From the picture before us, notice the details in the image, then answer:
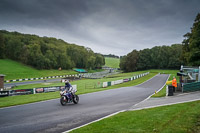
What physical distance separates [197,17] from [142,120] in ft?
140


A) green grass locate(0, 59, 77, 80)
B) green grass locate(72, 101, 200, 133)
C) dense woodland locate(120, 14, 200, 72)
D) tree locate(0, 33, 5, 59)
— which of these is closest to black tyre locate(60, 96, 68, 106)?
green grass locate(72, 101, 200, 133)

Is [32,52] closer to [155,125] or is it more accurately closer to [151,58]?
[151,58]

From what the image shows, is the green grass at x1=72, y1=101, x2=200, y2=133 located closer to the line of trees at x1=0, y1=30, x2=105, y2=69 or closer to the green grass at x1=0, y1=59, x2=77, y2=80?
the green grass at x1=0, y1=59, x2=77, y2=80

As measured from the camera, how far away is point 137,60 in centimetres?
9994

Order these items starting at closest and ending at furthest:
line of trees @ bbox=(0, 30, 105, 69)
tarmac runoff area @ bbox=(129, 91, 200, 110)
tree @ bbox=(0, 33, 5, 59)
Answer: tarmac runoff area @ bbox=(129, 91, 200, 110)
tree @ bbox=(0, 33, 5, 59)
line of trees @ bbox=(0, 30, 105, 69)

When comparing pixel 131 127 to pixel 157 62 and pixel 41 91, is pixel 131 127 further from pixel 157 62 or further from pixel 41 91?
pixel 157 62

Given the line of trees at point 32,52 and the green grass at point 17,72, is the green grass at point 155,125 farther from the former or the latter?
the line of trees at point 32,52

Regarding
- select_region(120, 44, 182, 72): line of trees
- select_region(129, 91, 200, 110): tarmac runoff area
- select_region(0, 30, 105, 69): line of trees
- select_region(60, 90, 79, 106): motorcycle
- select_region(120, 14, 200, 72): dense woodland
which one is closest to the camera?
select_region(129, 91, 200, 110): tarmac runoff area

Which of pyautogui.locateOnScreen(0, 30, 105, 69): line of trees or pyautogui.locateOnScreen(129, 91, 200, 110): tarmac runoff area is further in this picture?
pyautogui.locateOnScreen(0, 30, 105, 69): line of trees

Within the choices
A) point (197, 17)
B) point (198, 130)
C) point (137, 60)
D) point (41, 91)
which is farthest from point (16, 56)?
point (198, 130)

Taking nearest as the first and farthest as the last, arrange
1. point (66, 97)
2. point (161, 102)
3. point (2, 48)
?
1. point (161, 102)
2. point (66, 97)
3. point (2, 48)

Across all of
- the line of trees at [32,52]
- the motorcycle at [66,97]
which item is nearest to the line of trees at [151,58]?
the line of trees at [32,52]

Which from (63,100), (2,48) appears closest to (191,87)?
(63,100)

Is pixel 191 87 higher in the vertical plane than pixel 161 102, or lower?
higher
